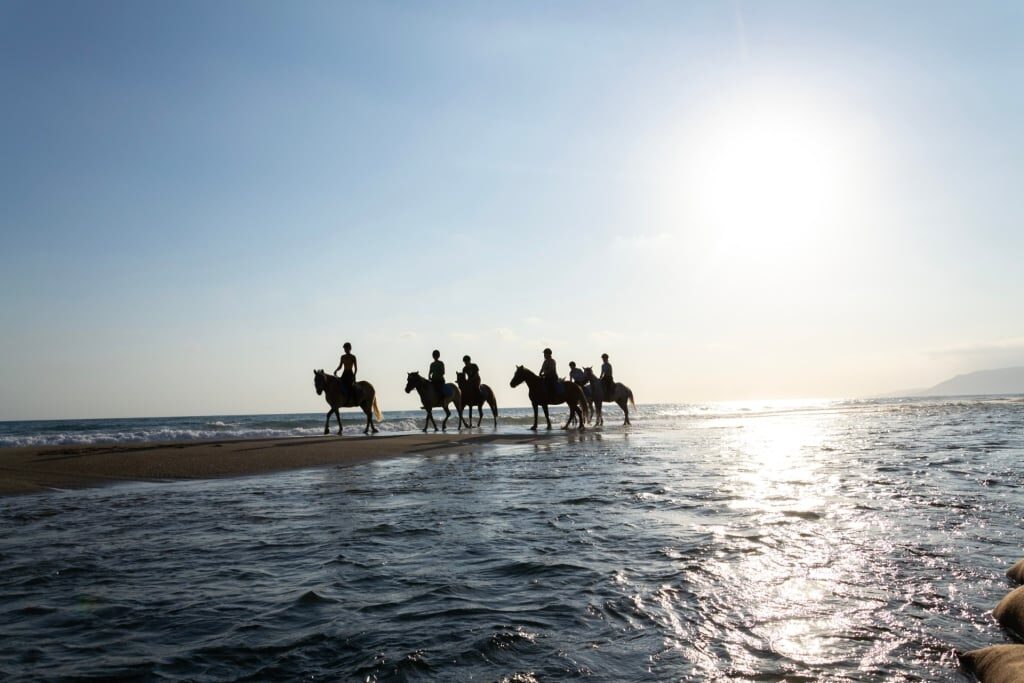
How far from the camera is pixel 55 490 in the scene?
31.2 ft

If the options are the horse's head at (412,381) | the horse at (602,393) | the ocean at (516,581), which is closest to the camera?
the ocean at (516,581)

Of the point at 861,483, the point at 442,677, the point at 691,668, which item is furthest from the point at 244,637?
the point at 861,483

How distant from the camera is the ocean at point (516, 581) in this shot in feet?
10.2

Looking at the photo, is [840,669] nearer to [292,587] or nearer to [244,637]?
[244,637]

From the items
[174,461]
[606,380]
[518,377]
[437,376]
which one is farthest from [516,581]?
[606,380]

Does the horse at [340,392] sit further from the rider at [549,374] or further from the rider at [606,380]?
the rider at [606,380]

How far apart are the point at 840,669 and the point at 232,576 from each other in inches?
159

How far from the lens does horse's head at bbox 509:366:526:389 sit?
22422 millimetres

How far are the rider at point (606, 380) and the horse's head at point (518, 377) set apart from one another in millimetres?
5177

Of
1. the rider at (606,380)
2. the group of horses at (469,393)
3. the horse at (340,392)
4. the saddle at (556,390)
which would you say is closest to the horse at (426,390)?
the group of horses at (469,393)

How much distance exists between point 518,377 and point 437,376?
404cm

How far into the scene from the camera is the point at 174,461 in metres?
12.9

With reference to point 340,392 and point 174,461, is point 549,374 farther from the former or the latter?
point 174,461

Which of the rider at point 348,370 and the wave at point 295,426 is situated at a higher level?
the rider at point 348,370
